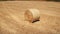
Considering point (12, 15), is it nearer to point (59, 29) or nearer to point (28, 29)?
point (28, 29)

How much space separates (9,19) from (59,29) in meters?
0.38

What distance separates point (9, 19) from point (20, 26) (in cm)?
15

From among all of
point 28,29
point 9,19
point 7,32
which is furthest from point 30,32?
point 9,19

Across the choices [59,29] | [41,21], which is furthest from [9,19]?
[59,29]

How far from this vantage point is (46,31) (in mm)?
761

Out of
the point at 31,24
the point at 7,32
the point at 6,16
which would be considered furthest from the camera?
the point at 6,16

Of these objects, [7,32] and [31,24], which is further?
[31,24]

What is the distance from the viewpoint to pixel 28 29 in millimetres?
776

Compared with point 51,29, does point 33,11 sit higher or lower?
higher

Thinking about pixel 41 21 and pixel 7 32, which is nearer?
pixel 7 32

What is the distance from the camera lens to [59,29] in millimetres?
799

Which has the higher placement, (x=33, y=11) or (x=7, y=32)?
(x=33, y=11)

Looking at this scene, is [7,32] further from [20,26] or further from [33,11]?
[33,11]

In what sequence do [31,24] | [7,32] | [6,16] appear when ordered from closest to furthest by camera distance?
[7,32]
[31,24]
[6,16]
